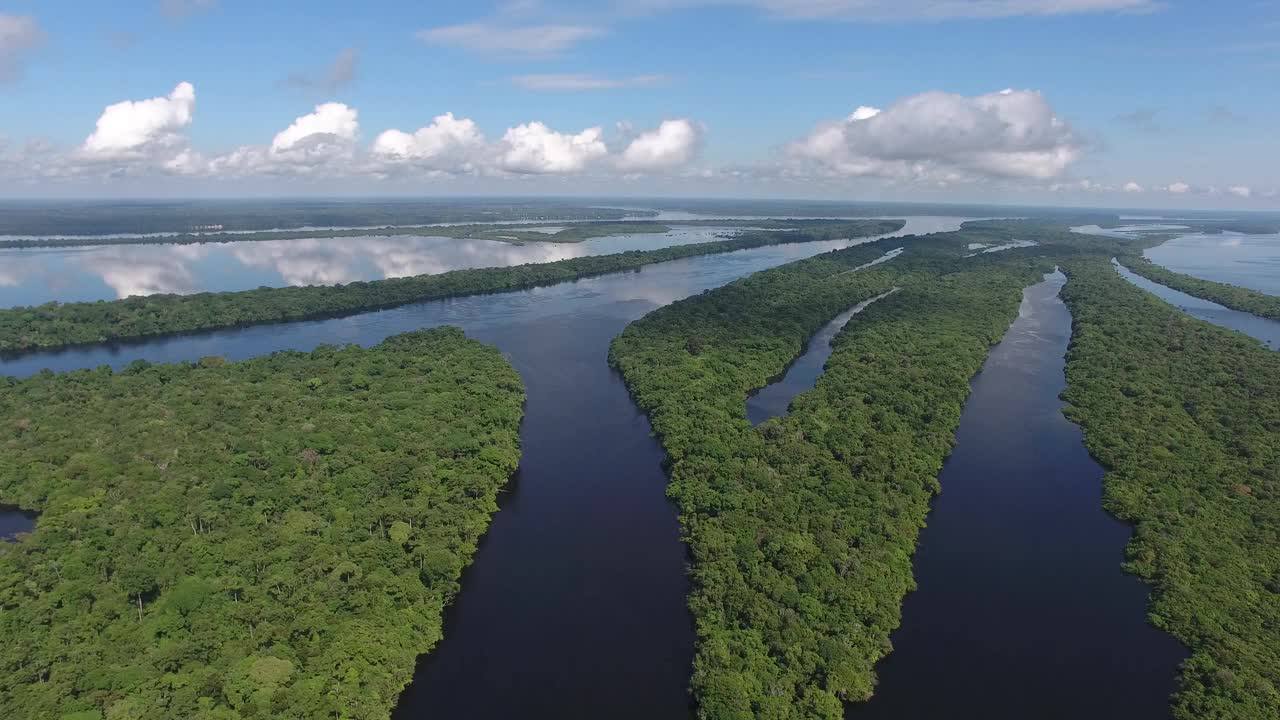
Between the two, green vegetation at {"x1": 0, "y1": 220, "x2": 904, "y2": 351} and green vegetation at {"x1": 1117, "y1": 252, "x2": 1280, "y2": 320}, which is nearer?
green vegetation at {"x1": 0, "y1": 220, "x2": 904, "y2": 351}

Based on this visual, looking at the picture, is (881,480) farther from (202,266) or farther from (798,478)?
(202,266)

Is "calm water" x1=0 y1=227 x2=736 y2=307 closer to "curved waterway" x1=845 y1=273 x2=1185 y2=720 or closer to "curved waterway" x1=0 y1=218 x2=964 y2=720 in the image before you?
"curved waterway" x1=0 y1=218 x2=964 y2=720

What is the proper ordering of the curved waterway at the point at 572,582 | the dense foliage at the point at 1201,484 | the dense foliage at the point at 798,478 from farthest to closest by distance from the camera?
the dense foliage at the point at 1201,484
the curved waterway at the point at 572,582
the dense foliage at the point at 798,478

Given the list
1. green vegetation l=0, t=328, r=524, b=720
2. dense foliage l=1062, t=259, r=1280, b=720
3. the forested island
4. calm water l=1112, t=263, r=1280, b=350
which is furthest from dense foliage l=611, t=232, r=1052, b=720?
calm water l=1112, t=263, r=1280, b=350

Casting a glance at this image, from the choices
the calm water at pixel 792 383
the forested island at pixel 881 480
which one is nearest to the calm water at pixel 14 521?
the forested island at pixel 881 480

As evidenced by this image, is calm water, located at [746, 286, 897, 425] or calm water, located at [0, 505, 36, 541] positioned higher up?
calm water, located at [746, 286, 897, 425]

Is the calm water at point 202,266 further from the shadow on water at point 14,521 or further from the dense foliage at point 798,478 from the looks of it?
the shadow on water at point 14,521

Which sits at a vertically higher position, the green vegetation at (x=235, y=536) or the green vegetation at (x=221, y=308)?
the green vegetation at (x=221, y=308)

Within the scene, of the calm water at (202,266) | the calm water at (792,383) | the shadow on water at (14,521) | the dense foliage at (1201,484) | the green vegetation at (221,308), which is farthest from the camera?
the calm water at (202,266)
